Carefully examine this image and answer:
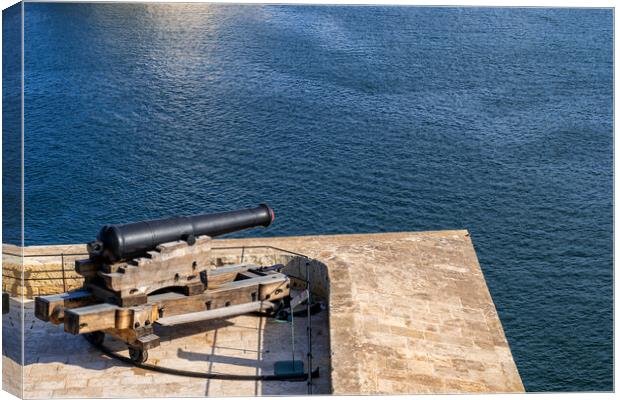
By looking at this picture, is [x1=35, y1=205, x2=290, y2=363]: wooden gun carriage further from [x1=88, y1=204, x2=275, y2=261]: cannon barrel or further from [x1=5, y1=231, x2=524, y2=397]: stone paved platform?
[x1=5, y1=231, x2=524, y2=397]: stone paved platform

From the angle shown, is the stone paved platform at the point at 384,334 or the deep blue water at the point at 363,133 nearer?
the stone paved platform at the point at 384,334

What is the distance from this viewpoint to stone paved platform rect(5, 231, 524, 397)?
1244cm

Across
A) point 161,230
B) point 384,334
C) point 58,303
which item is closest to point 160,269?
point 161,230

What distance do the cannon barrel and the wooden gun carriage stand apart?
0.5 inches

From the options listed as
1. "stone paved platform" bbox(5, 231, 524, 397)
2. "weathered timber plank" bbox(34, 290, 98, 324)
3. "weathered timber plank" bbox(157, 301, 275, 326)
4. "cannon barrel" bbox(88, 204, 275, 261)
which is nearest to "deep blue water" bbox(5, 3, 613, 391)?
"stone paved platform" bbox(5, 231, 524, 397)

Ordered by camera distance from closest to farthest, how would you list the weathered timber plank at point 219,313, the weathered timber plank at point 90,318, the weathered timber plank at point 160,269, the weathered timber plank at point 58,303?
the weathered timber plank at point 90,318
the weathered timber plank at point 58,303
the weathered timber plank at point 160,269
the weathered timber plank at point 219,313

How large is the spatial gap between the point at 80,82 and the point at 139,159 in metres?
5.89

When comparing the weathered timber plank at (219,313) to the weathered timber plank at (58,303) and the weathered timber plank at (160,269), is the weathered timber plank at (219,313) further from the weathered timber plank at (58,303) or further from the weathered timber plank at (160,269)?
the weathered timber plank at (58,303)

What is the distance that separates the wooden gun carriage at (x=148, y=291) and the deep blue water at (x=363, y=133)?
7.49m

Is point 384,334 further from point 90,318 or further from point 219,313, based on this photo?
point 90,318

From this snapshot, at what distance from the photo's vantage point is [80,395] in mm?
12430

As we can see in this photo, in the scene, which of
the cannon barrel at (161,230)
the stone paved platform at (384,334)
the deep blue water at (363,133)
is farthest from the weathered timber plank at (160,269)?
the deep blue water at (363,133)

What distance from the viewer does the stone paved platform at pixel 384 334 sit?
490 inches

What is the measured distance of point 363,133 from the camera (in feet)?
103
